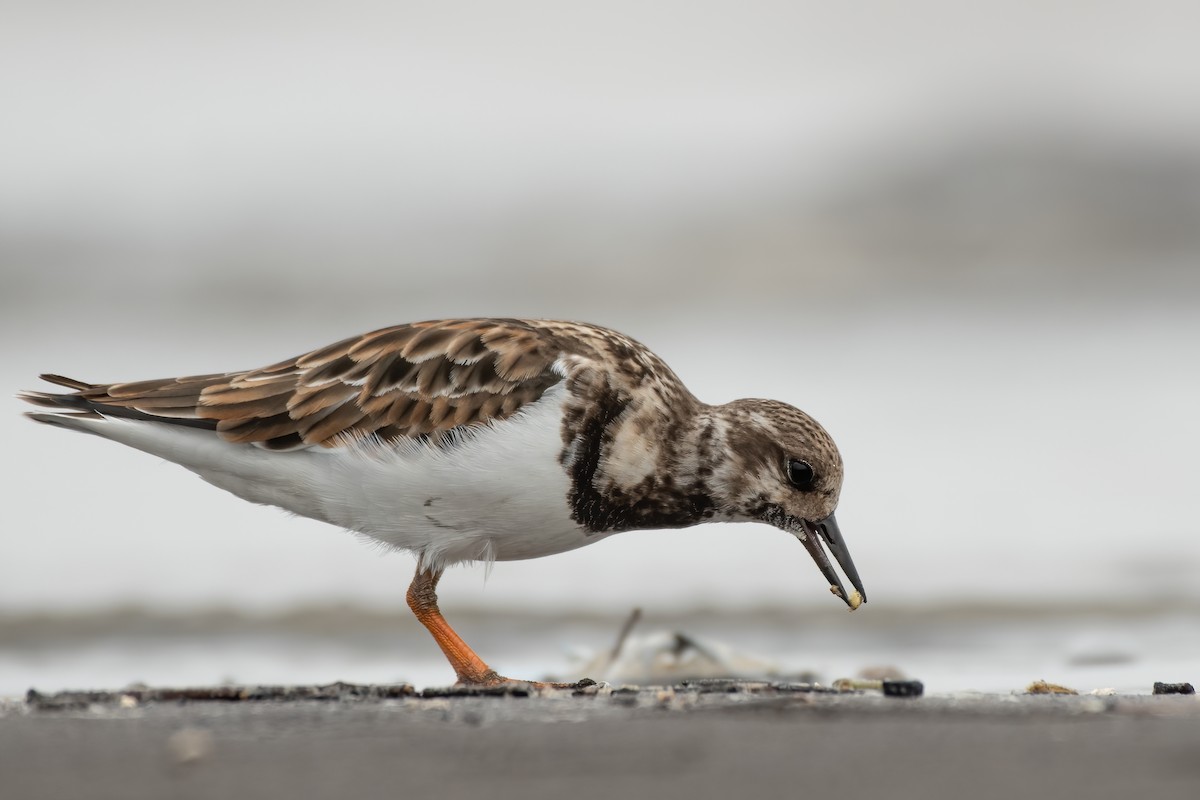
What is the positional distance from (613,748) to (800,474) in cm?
203

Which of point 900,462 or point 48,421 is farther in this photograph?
point 900,462

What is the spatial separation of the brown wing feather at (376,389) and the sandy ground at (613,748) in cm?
132

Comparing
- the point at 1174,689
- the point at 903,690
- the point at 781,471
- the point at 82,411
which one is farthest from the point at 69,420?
the point at 1174,689

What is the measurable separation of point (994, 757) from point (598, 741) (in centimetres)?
75

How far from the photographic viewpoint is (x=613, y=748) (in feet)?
9.10

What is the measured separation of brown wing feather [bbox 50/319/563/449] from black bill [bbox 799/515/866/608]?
3.33ft

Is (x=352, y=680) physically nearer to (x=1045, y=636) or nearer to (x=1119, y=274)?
(x=1045, y=636)

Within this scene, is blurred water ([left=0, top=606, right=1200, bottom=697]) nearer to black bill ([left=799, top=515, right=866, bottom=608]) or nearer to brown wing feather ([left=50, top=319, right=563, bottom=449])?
black bill ([left=799, top=515, right=866, bottom=608])

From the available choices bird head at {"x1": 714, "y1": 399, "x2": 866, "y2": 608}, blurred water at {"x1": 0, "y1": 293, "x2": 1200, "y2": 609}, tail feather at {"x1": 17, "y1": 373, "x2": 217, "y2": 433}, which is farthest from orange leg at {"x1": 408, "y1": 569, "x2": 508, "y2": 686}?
blurred water at {"x1": 0, "y1": 293, "x2": 1200, "y2": 609}

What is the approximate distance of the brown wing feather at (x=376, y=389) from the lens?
449 cm

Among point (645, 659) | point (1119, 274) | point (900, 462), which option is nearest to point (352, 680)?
point (645, 659)

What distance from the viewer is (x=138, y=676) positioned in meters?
5.77

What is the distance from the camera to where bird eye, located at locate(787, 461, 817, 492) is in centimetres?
465

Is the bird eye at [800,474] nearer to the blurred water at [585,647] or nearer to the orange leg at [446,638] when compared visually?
the blurred water at [585,647]
